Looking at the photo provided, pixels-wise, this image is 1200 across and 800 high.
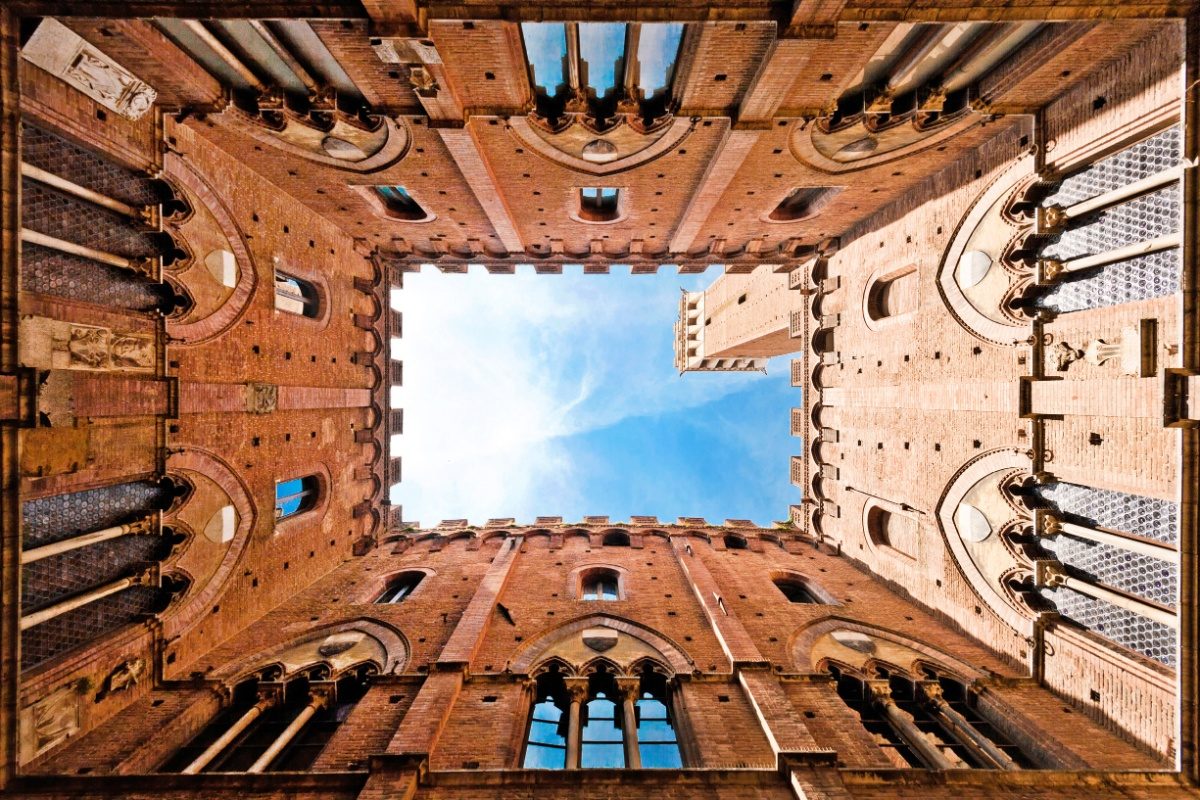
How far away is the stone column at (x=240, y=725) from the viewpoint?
27.1 ft

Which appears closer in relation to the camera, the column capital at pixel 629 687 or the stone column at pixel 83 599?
the stone column at pixel 83 599

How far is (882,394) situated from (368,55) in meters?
15.6

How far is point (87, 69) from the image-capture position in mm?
8266

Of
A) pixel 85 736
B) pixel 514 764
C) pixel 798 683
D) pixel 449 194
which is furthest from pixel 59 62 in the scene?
pixel 798 683

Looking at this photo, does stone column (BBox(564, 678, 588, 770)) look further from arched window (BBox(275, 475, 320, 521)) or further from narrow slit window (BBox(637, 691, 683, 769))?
arched window (BBox(275, 475, 320, 521))

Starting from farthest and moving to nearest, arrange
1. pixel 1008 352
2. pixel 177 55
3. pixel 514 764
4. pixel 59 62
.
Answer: pixel 1008 352 < pixel 177 55 < pixel 514 764 < pixel 59 62

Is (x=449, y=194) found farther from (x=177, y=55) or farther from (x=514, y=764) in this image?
(x=514, y=764)

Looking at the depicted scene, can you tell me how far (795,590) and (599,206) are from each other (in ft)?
46.9

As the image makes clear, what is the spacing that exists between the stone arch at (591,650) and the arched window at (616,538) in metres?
5.66

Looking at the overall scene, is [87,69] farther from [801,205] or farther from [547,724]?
[801,205]

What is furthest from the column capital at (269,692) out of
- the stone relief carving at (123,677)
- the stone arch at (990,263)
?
the stone arch at (990,263)

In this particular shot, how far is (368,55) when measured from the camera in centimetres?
970

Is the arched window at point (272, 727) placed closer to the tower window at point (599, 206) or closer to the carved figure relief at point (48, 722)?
the carved figure relief at point (48, 722)

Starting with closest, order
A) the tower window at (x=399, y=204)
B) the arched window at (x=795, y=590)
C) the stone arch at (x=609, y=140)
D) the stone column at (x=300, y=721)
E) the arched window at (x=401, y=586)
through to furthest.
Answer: the stone column at (x=300, y=721) → the stone arch at (x=609, y=140) → the arched window at (x=401, y=586) → the tower window at (x=399, y=204) → the arched window at (x=795, y=590)
